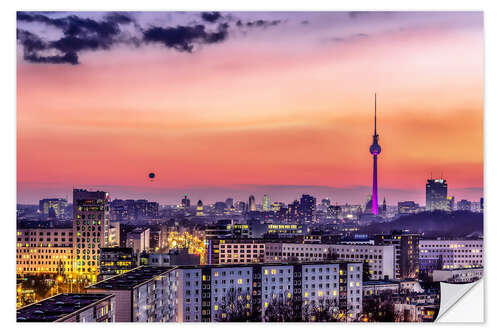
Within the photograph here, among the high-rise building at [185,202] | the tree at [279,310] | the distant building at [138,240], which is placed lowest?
the distant building at [138,240]

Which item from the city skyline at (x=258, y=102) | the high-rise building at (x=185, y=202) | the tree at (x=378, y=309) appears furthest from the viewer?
the high-rise building at (x=185, y=202)

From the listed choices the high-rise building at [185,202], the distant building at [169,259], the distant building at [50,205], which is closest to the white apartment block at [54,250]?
the distant building at [50,205]

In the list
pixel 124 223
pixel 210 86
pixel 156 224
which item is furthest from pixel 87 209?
pixel 210 86

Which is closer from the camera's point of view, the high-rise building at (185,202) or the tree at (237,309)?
the tree at (237,309)

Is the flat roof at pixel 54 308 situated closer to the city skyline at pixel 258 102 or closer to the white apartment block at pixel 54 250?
the city skyline at pixel 258 102

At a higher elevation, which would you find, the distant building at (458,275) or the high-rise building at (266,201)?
the high-rise building at (266,201)

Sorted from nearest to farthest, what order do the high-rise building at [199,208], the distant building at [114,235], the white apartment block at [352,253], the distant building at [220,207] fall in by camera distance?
1. the high-rise building at [199,208]
2. the distant building at [220,207]
3. the white apartment block at [352,253]
4. the distant building at [114,235]

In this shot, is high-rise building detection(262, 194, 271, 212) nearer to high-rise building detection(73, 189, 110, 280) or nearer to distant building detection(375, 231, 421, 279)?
distant building detection(375, 231, 421, 279)
